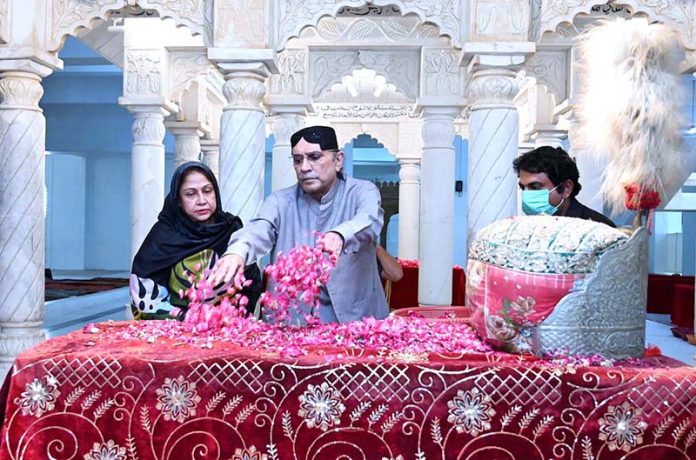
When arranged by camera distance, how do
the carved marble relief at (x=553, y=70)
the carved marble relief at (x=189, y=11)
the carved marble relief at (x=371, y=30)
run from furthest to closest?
the carved marble relief at (x=371, y=30) → the carved marble relief at (x=553, y=70) → the carved marble relief at (x=189, y=11)

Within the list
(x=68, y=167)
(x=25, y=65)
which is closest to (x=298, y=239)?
(x=25, y=65)

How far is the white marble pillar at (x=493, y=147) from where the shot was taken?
4629mm

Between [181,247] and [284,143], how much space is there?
5.92 meters

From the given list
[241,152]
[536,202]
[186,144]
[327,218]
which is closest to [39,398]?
[327,218]

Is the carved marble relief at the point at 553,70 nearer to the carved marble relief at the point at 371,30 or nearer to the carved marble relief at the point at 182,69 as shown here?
the carved marble relief at the point at 371,30

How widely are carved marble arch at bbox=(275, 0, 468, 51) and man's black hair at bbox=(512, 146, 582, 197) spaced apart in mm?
2590

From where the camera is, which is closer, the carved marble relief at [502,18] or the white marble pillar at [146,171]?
the carved marble relief at [502,18]

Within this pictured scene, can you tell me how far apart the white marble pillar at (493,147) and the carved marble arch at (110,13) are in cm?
189

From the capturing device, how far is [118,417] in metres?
1.58

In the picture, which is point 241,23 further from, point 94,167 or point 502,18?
point 94,167

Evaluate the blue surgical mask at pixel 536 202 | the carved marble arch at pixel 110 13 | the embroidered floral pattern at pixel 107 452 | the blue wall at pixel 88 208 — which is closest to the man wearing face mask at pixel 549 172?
the blue surgical mask at pixel 536 202

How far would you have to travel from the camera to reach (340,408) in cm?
154

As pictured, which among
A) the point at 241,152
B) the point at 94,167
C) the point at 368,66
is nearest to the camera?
the point at 241,152

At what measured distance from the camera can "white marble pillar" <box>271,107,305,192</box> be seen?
8.23 meters
